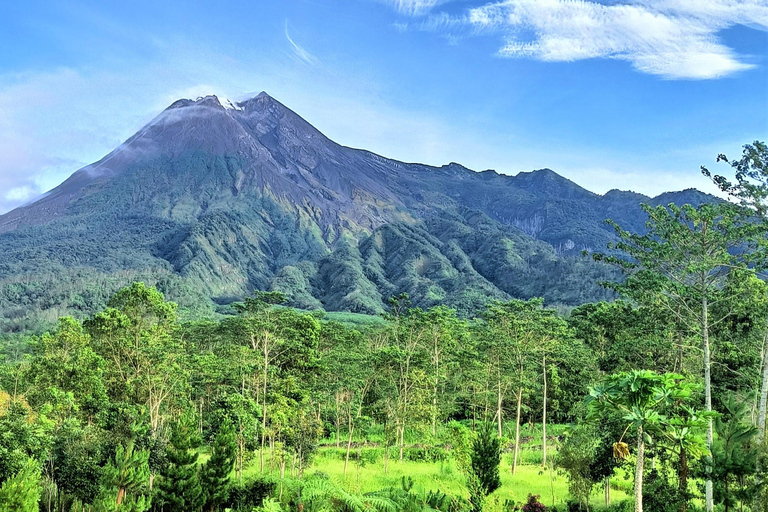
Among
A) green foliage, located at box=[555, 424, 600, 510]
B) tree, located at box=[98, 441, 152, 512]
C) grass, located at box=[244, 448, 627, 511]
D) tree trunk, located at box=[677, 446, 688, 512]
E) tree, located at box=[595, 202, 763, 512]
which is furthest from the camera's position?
grass, located at box=[244, 448, 627, 511]

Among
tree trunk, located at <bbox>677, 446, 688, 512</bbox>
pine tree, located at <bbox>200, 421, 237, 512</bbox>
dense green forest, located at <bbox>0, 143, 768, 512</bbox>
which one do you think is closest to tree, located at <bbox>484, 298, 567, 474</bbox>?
dense green forest, located at <bbox>0, 143, 768, 512</bbox>

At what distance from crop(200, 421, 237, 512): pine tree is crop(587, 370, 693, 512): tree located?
15.6 m

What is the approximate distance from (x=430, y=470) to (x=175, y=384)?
14705 millimetres

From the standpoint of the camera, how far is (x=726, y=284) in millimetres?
21469

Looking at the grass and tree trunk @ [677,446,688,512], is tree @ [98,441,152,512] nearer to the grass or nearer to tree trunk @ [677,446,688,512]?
the grass

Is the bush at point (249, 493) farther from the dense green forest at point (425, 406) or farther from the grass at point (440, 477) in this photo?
the grass at point (440, 477)

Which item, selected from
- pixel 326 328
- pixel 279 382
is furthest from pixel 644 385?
pixel 326 328

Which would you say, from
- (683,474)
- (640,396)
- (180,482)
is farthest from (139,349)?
(683,474)

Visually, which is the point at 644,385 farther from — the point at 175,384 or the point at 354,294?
the point at 354,294

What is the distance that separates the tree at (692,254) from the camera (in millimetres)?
18172

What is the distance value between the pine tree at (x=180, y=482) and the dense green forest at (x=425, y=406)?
7 centimetres

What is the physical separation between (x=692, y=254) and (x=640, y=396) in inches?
431

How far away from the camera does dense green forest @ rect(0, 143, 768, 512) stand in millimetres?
16750

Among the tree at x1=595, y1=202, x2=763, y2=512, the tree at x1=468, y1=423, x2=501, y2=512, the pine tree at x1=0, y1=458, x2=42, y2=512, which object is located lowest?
the pine tree at x1=0, y1=458, x2=42, y2=512
